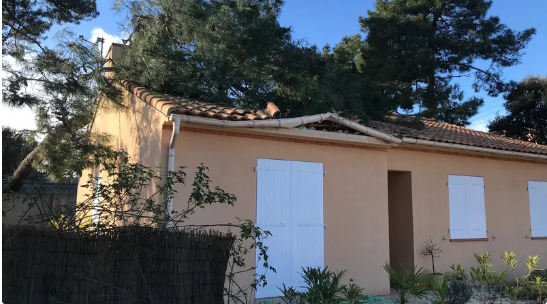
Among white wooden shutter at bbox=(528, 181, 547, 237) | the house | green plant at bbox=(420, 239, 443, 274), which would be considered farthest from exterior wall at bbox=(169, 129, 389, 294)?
white wooden shutter at bbox=(528, 181, 547, 237)

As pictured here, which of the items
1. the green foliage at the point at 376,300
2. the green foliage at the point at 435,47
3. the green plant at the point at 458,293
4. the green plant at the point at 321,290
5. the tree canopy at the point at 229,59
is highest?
the green foliage at the point at 435,47

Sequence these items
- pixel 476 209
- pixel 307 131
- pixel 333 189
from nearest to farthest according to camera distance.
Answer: pixel 307 131, pixel 333 189, pixel 476 209

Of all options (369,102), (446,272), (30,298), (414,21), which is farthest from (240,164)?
(414,21)

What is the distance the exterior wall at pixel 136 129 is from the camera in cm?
668

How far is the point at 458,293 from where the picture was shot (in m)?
5.54

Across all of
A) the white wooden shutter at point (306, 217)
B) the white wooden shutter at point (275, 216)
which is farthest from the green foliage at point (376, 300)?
the white wooden shutter at point (275, 216)

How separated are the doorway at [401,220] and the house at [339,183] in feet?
0.07

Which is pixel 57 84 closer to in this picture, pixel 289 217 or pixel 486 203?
pixel 289 217

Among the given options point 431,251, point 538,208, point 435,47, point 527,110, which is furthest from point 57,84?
point 527,110

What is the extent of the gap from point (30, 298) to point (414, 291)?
171 inches

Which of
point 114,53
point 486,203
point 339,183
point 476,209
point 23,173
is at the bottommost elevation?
point 476,209

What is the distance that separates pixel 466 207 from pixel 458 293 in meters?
A: 4.41

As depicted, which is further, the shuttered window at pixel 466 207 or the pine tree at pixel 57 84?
the shuttered window at pixel 466 207

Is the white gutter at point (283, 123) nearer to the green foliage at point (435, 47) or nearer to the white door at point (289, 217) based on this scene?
the white door at point (289, 217)
